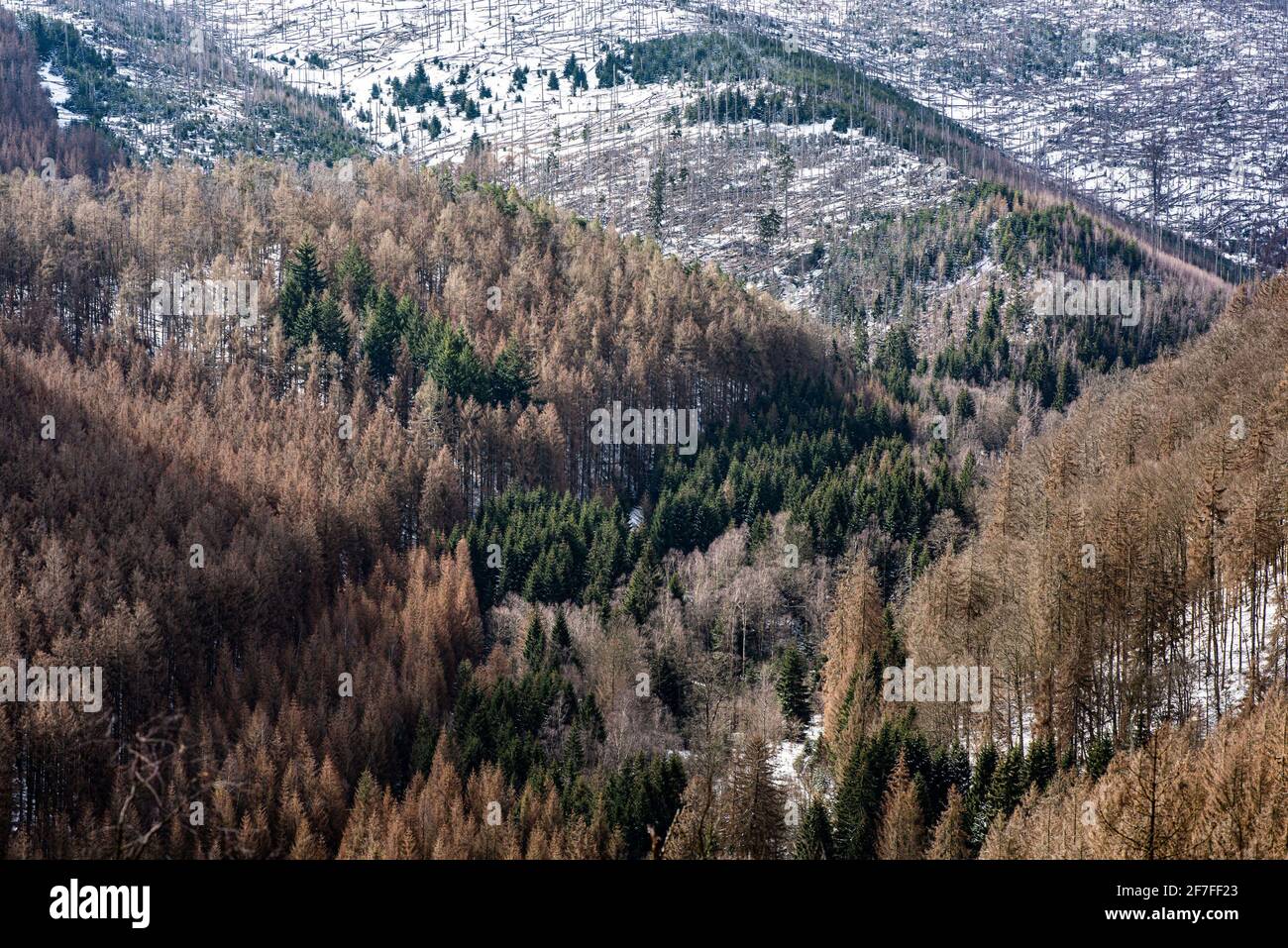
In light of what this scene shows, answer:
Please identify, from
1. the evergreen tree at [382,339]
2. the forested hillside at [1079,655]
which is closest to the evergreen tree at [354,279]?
the evergreen tree at [382,339]

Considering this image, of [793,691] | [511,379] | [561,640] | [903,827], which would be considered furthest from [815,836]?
[511,379]

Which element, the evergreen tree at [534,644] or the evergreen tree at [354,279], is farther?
the evergreen tree at [354,279]

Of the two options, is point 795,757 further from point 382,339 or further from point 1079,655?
point 382,339

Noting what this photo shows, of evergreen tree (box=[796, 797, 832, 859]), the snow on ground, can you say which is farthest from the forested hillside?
the snow on ground

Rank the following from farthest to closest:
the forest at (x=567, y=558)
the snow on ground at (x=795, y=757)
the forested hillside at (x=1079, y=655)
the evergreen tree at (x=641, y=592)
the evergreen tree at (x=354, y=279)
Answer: the evergreen tree at (x=354, y=279), the evergreen tree at (x=641, y=592), the snow on ground at (x=795, y=757), the forest at (x=567, y=558), the forested hillside at (x=1079, y=655)

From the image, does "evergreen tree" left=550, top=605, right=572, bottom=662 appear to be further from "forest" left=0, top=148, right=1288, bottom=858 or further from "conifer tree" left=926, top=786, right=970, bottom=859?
"conifer tree" left=926, top=786, right=970, bottom=859

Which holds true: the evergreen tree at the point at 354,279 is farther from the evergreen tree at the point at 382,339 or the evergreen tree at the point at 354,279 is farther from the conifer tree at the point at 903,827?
the conifer tree at the point at 903,827

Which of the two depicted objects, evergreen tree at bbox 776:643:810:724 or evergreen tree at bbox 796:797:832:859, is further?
evergreen tree at bbox 776:643:810:724

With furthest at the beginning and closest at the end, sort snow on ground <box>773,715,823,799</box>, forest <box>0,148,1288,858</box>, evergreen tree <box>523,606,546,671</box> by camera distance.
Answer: evergreen tree <box>523,606,546,671</box>
snow on ground <box>773,715,823,799</box>
forest <box>0,148,1288,858</box>

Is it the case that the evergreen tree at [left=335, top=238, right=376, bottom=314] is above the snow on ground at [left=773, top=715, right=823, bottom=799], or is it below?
above

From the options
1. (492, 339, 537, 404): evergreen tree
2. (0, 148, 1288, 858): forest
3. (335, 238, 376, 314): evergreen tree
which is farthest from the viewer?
(335, 238, 376, 314): evergreen tree
